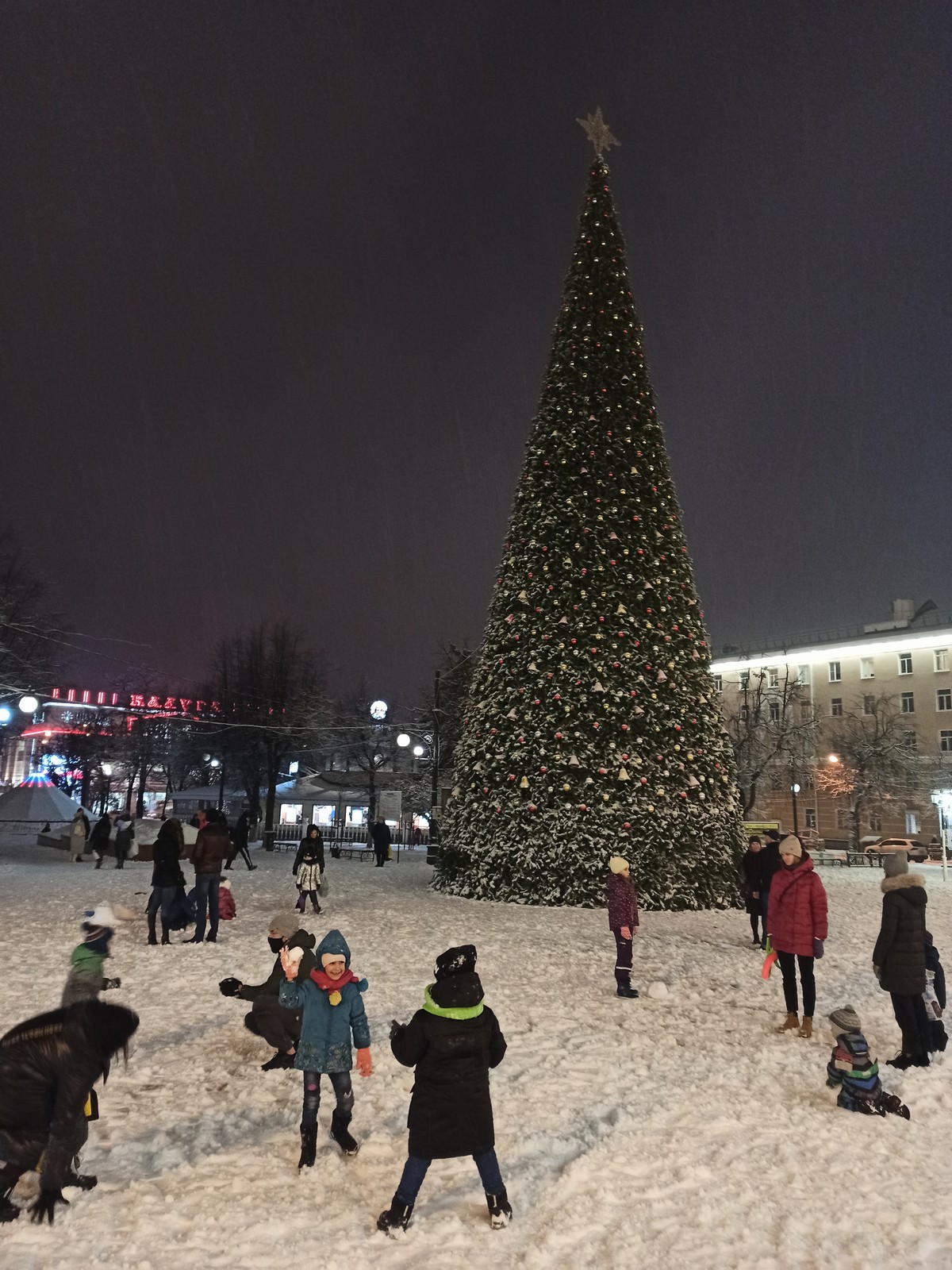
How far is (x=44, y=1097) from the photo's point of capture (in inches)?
168

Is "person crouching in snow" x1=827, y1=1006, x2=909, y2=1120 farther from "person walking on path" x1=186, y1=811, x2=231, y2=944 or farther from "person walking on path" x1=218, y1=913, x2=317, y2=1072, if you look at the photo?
"person walking on path" x1=186, y1=811, x2=231, y2=944

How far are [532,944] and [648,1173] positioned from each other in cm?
735

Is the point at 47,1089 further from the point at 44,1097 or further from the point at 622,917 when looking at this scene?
the point at 622,917

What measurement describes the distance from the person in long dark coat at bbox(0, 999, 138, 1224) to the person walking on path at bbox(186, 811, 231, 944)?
7.82m

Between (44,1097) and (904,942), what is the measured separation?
6645 millimetres

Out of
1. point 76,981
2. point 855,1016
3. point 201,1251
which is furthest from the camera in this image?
point 855,1016

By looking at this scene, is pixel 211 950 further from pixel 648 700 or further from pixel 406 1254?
pixel 648 700

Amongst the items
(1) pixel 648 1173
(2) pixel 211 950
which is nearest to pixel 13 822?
(2) pixel 211 950

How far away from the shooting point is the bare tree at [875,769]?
47.7 m

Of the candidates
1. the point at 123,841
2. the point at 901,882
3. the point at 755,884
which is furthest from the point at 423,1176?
the point at 123,841

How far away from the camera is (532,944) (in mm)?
12234

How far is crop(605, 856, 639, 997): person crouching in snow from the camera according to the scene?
941 cm

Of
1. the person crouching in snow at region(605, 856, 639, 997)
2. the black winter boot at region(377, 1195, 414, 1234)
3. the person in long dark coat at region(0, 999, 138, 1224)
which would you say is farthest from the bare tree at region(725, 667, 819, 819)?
the person in long dark coat at region(0, 999, 138, 1224)

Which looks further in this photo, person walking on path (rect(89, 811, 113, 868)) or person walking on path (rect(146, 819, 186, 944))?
person walking on path (rect(89, 811, 113, 868))
